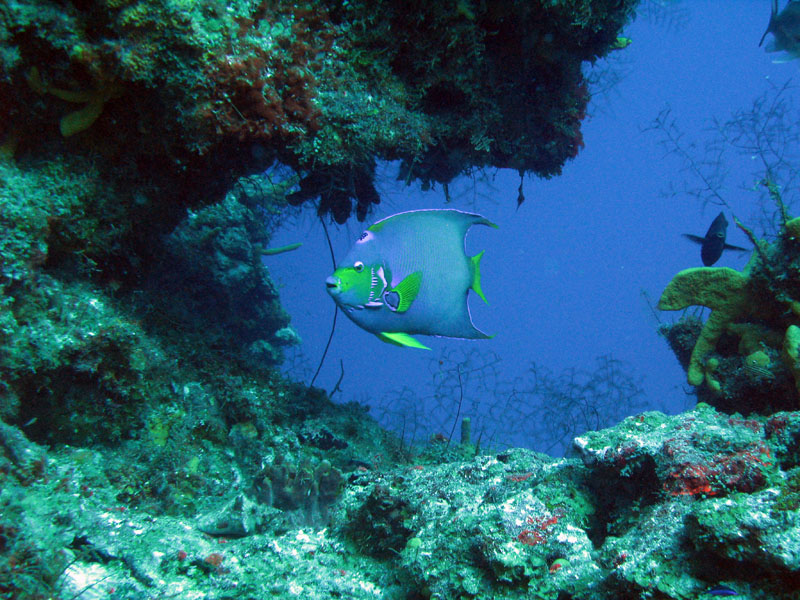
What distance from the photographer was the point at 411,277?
2.05 metres

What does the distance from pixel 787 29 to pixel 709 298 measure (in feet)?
20.2

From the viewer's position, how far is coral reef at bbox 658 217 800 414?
3.42 metres

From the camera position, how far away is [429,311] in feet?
6.96

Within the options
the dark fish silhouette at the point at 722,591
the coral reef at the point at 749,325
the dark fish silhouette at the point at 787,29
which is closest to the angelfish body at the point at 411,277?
the dark fish silhouette at the point at 722,591

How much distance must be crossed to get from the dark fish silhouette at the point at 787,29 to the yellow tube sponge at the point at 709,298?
517 cm

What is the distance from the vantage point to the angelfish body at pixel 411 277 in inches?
78.2

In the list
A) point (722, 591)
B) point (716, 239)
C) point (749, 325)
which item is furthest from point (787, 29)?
point (722, 591)

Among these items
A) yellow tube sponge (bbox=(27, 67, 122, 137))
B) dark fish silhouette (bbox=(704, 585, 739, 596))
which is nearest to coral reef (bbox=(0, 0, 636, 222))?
yellow tube sponge (bbox=(27, 67, 122, 137))

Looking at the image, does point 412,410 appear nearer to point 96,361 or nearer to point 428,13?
point 96,361

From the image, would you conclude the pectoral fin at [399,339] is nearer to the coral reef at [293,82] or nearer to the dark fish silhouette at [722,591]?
the dark fish silhouette at [722,591]

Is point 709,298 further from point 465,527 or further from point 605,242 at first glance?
point 605,242

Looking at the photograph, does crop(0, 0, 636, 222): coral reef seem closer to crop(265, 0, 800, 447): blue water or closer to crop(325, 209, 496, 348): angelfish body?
crop(325, 209, 496, 348): angelfish body

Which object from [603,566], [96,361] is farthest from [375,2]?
[603,566]

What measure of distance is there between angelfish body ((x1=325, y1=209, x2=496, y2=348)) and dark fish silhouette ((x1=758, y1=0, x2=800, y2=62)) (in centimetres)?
783
